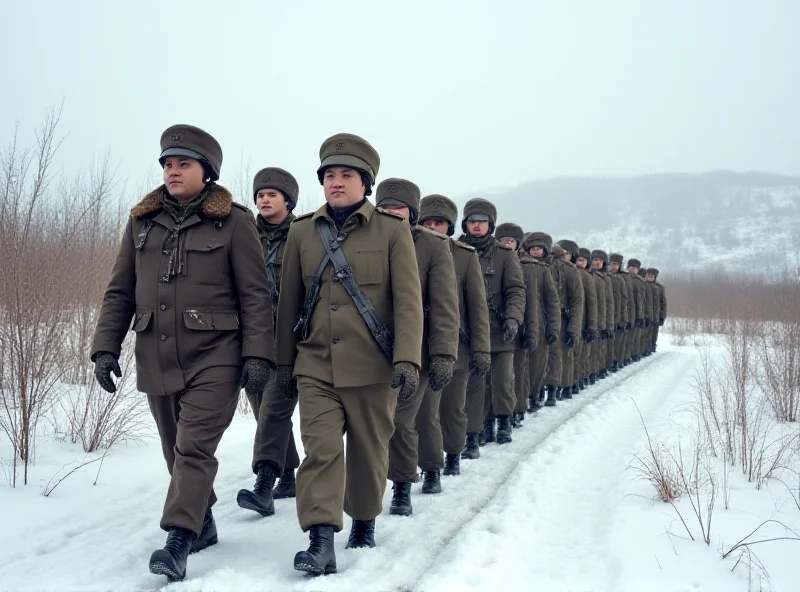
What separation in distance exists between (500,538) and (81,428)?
410cm

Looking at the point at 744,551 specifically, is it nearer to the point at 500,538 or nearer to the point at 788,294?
the point at 500,538

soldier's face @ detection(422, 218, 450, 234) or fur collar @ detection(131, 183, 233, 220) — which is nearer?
fur collar @ detection(131, 183, 233, 220)

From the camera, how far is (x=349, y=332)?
361cm

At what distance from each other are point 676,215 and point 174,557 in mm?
148605

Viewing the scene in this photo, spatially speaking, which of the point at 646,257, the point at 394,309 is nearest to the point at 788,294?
the point at 394,309

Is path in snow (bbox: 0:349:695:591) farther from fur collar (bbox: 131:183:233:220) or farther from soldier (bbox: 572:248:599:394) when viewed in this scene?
soldier (bbox: 572:248:599:394)

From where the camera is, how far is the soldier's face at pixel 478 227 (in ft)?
22.5

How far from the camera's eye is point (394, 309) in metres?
3.73

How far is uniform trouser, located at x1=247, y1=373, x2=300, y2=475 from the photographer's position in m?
4.60

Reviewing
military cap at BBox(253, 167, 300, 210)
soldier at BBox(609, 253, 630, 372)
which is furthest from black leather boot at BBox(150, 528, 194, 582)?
soldier at BBox(609, 253, 630, 372)

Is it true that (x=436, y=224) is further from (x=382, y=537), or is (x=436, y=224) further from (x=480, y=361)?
(x=382, y=537)

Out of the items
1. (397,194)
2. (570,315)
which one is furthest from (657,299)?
(397,194)

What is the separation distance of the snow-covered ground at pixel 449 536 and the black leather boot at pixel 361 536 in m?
Result: 0.08

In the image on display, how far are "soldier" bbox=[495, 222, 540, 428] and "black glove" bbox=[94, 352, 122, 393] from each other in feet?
17.9
